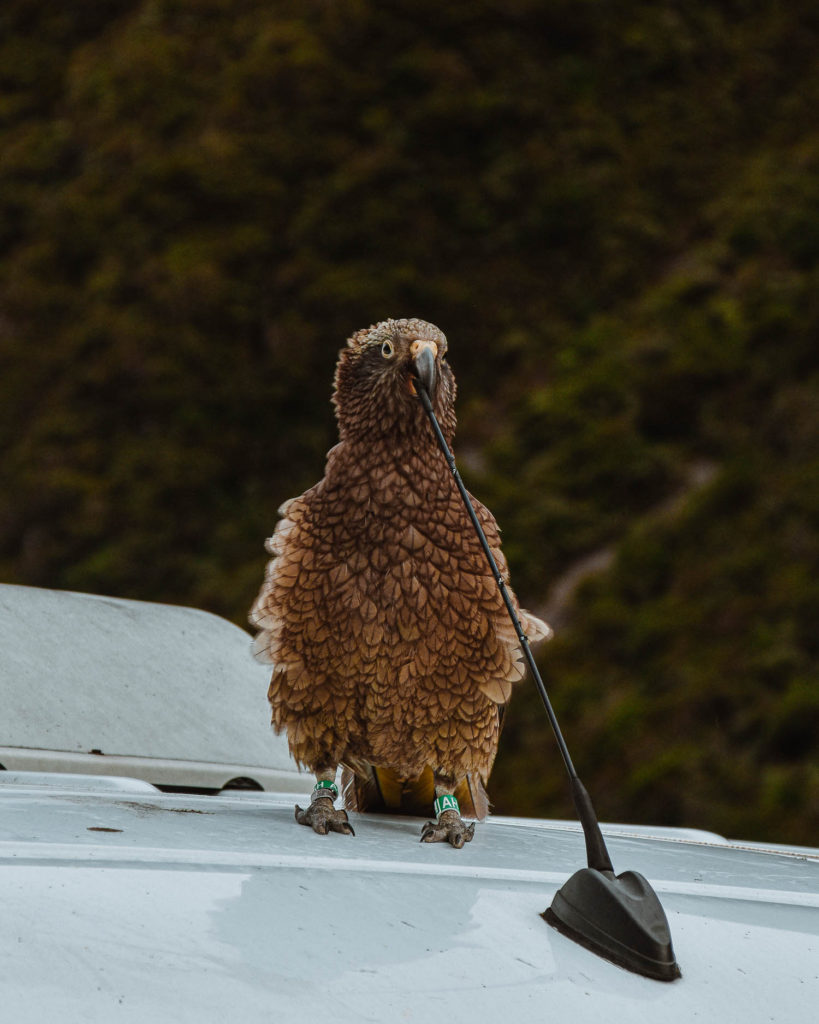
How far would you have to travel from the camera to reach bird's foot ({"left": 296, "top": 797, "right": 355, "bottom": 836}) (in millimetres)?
1864

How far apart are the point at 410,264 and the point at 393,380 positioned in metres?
16.8

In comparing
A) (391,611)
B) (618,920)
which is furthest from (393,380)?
(618,920)

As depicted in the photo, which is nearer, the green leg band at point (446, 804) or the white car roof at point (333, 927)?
the white car roof at point (333, 927)

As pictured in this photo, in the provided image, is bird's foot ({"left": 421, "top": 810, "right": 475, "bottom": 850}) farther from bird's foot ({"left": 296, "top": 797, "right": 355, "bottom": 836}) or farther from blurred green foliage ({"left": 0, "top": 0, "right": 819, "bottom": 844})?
blurred green foliage ({"left": 0, "top": 0, "right": 819, "bottom": 844})

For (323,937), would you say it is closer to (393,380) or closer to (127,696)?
(393,380)

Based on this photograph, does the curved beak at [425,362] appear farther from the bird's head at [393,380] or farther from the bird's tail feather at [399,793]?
the bird's tail feather at [399,793]

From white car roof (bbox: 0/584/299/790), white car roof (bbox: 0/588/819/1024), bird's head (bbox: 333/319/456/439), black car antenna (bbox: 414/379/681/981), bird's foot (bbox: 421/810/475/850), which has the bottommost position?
white car roof (bbox: 0/584/299/790)

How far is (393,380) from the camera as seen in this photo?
2.26 metres

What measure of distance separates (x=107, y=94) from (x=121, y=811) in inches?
840

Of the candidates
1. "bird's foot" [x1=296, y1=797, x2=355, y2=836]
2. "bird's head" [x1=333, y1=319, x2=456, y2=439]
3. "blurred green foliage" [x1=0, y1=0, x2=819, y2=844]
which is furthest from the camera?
"blurred green foliage" [x1=0, y1=0, x2=819, y2=844]

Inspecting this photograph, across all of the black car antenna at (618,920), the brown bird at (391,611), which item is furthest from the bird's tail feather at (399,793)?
the black car antenna at (618,920)

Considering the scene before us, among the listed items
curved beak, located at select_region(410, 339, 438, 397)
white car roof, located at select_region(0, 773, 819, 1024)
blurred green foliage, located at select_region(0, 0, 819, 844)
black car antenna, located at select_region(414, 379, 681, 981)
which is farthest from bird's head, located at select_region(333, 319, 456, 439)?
blurred green foliage, located at select_region(0, 0, 819, 844)

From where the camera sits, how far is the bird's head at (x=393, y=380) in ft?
7.32

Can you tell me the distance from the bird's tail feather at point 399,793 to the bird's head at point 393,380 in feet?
2.06
